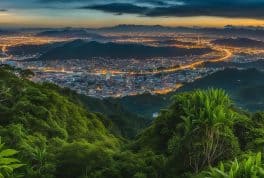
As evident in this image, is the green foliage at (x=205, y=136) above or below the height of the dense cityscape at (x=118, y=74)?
above

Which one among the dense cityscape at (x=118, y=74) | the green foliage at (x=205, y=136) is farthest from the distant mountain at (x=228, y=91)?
the green foliage at (x=205, y=136)

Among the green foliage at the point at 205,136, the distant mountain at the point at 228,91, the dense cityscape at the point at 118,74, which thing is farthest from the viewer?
the dense cityscape at the point at 118,74

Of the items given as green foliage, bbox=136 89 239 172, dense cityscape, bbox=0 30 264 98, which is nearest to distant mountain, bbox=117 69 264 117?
dense cityscape, bbox=0 30 264 98

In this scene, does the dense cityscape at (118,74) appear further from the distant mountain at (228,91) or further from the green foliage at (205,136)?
the green foliage at (205,136)

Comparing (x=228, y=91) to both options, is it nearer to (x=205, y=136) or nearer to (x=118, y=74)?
(x=118, y=74)

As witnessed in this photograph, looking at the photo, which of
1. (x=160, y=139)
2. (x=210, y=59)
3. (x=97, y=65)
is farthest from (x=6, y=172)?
(x=210, y=59)

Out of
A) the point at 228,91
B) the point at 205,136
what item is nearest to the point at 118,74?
the point at 228,91

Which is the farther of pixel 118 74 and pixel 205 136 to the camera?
pixel 118 74

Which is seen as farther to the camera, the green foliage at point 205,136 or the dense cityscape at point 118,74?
the dense cityscape at point 118,74
